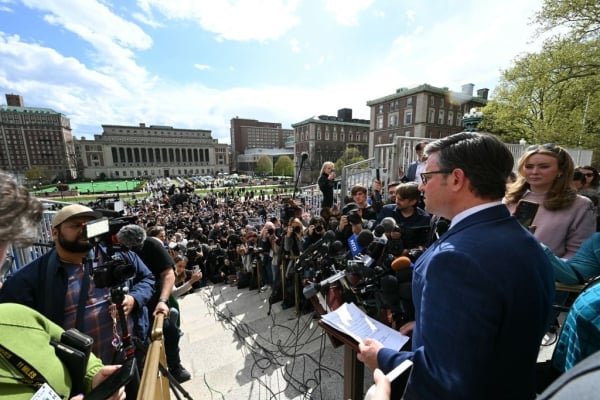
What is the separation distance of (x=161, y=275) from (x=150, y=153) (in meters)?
101

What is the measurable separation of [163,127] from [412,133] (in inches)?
3408

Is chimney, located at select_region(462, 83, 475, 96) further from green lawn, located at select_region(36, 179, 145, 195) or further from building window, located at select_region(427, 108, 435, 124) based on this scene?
green lawn, located at select_region(36, 179, 145, 195)

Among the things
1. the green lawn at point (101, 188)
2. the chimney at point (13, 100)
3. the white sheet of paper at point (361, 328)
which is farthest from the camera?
the chimney at point (13, 100)

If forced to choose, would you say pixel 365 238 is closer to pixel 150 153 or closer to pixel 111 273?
pixel 111 273

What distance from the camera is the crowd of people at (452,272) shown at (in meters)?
1.02

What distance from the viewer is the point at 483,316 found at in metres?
0.99

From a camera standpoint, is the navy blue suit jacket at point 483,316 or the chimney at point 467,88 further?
the chimney at point 467,88

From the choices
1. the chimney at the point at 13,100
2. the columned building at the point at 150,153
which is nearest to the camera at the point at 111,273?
the columned building at the point at 150,153

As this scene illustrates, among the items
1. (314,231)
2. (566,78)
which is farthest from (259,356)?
(566,78)

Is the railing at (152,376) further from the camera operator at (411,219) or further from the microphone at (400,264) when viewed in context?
the camera operator at (411,219)

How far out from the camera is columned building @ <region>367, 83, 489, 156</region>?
131ft

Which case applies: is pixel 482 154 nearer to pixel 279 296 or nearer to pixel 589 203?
pixel 589 203

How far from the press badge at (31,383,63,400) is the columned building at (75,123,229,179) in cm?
9624

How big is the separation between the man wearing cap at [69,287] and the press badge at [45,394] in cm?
120
